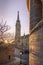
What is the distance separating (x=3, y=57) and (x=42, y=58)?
20.0 m

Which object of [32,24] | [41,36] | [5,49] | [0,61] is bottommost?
[0,61]

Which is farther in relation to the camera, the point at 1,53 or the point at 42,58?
the point at 1,53

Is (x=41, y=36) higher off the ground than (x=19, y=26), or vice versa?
(x=19, y=26)

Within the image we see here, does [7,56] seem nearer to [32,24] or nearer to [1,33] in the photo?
[1,33]

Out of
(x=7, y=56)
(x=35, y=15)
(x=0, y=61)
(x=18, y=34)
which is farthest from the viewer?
(x=18, y=34)

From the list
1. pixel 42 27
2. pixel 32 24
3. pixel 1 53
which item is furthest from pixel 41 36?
pixel 1 53

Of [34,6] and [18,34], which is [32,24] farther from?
[18,34]

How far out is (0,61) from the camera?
22.1 metres

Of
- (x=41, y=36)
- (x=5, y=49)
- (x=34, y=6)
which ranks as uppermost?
(x=34, y=6)

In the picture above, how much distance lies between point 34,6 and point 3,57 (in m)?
18.0

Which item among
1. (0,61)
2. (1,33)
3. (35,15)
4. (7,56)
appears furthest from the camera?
(7,56)

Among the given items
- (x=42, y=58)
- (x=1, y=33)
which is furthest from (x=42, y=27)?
(x=1, y=33)

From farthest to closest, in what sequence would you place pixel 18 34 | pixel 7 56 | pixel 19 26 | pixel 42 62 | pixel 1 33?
1. pixel 19 26
2. pixel 18 34
3. pixel 7 56
4. pixel 1 33
5. pixel 42 62

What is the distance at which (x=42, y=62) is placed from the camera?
313cm
